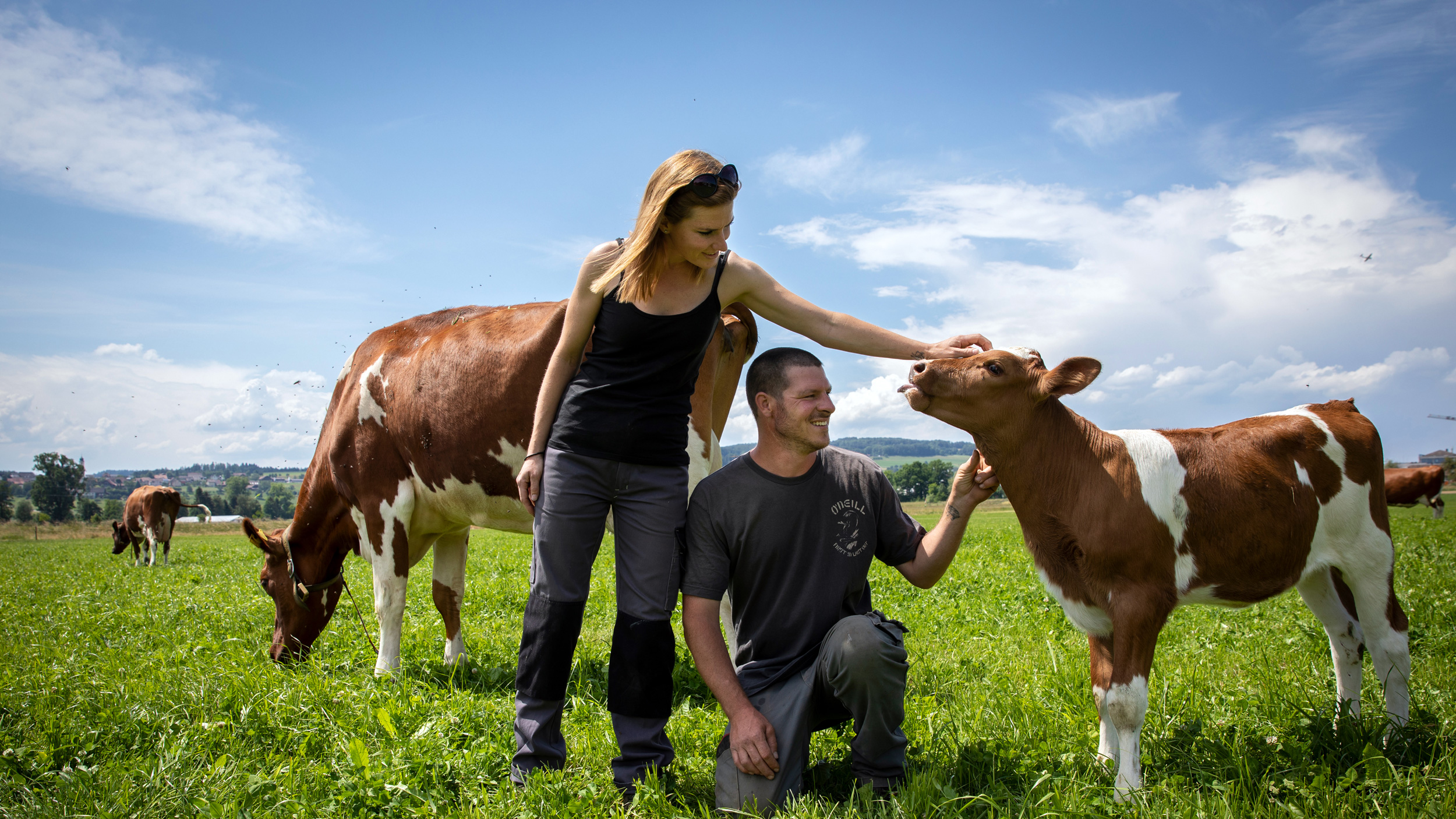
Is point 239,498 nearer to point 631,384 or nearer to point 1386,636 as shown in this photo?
point 631,384

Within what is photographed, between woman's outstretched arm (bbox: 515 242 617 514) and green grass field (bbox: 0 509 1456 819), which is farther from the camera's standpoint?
woman's outstretched arm (bbox: 515 242 617 514)

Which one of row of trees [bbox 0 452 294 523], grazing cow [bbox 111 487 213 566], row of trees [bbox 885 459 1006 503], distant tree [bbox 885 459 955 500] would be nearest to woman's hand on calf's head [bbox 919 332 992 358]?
grazing cow [bbox 111 487 213 566]

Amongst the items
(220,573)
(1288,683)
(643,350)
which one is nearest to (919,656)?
(1288,683)

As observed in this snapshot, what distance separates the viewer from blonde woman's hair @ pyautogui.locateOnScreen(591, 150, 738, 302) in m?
3.38

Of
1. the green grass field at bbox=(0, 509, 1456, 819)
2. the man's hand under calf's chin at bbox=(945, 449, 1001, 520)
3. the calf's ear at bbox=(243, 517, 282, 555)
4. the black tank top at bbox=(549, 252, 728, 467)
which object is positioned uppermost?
the black tank top at bbox=(549, 252, 728, 467)

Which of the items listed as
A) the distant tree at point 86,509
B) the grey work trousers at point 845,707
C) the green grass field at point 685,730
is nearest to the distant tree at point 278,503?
the distant tree at point 86,509

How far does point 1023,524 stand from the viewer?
166 inches

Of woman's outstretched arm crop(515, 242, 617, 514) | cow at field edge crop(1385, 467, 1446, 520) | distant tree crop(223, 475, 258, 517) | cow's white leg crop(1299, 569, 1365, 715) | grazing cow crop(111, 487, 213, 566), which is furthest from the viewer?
distant tree crop(223, 475, 258, 517)

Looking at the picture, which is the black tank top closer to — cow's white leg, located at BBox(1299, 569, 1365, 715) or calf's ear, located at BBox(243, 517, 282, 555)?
cow's white leg, located at BBox(1299, 569, 1365, 715)

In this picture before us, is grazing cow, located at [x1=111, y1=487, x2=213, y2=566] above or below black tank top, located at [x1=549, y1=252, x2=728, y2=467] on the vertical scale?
below

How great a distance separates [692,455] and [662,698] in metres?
1.63

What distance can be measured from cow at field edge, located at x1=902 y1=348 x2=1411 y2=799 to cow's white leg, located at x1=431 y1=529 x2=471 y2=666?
4.42 meters

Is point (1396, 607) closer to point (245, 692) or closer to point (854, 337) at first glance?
point (854, 337)

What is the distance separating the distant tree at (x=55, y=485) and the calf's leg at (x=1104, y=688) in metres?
121
